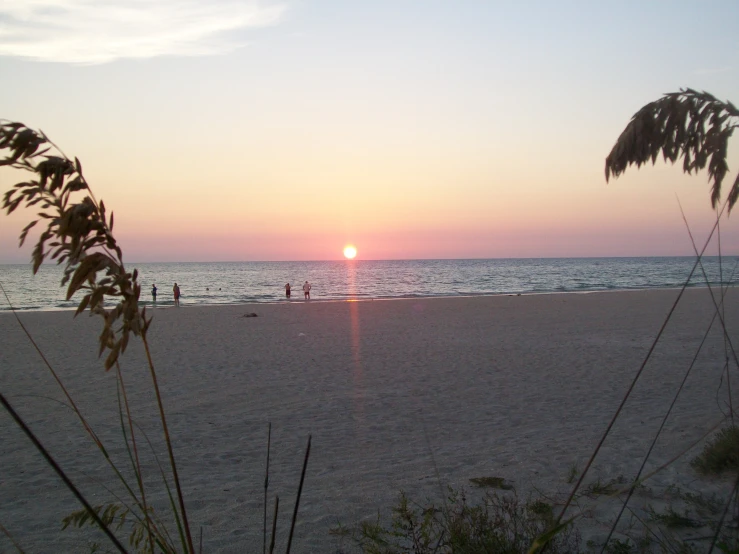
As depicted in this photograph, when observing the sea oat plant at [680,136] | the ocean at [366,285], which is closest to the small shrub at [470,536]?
the sea oat plant at [680,136]

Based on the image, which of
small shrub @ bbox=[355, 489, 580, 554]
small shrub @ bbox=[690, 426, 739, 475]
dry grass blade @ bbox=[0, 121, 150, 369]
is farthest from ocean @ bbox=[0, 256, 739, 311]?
small shrub @ bbox=[355, 489, 580, 554]

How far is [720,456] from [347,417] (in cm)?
463

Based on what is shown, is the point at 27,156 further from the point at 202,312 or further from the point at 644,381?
the point at 202,312

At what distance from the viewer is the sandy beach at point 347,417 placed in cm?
501

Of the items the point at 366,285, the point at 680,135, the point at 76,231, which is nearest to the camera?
the point at 76,231

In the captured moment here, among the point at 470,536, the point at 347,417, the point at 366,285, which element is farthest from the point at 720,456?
the point at 366,285

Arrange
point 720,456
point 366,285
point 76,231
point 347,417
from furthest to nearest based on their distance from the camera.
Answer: point 366,285 → point 347,417 → point 720,456 → point 76,231

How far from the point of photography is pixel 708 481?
5027mm

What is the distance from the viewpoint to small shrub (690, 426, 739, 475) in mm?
5020

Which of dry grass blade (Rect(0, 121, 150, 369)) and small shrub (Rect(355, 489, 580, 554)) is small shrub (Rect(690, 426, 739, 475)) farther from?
dry grass blade (Rect(0, 121, 150, 369))

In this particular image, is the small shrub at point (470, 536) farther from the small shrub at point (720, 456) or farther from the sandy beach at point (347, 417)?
the small shrub at point (720, 456)

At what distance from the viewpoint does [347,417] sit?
810 centimetres

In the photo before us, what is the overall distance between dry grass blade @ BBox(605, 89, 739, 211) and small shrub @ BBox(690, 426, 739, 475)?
298 cm

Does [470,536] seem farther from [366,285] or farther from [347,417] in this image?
[366,285]
